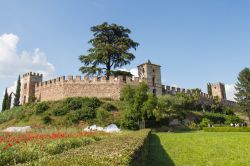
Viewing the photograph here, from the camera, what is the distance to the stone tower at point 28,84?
39688 mm

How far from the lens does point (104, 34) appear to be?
37.6 m

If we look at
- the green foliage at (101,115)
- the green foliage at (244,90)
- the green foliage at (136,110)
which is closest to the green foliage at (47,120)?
the green foliage at (101,115)

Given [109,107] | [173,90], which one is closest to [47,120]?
[109,107]

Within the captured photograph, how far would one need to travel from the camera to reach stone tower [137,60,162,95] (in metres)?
37.1

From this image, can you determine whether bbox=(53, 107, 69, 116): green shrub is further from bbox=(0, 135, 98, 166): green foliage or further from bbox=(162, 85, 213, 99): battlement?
bbox=(0, 135, 98, 166): green foliage

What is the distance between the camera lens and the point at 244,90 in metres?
41.7

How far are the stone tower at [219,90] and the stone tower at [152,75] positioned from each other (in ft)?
66.9

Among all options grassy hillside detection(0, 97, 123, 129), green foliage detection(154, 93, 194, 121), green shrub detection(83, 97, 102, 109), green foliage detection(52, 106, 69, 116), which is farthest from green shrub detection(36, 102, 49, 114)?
green foliage detection(154, 93, 194, 121)

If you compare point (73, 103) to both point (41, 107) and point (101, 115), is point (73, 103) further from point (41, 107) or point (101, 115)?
point (101, 115)

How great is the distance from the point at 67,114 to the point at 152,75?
14.4m

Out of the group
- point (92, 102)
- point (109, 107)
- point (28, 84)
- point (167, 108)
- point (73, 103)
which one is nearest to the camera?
point (167, 108)

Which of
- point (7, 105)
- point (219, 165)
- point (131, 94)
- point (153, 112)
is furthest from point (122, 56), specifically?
point (219, 165)

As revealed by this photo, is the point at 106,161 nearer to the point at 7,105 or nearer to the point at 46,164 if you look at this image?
the point at 46,164

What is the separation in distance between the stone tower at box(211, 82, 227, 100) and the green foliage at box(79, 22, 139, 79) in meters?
24.6
